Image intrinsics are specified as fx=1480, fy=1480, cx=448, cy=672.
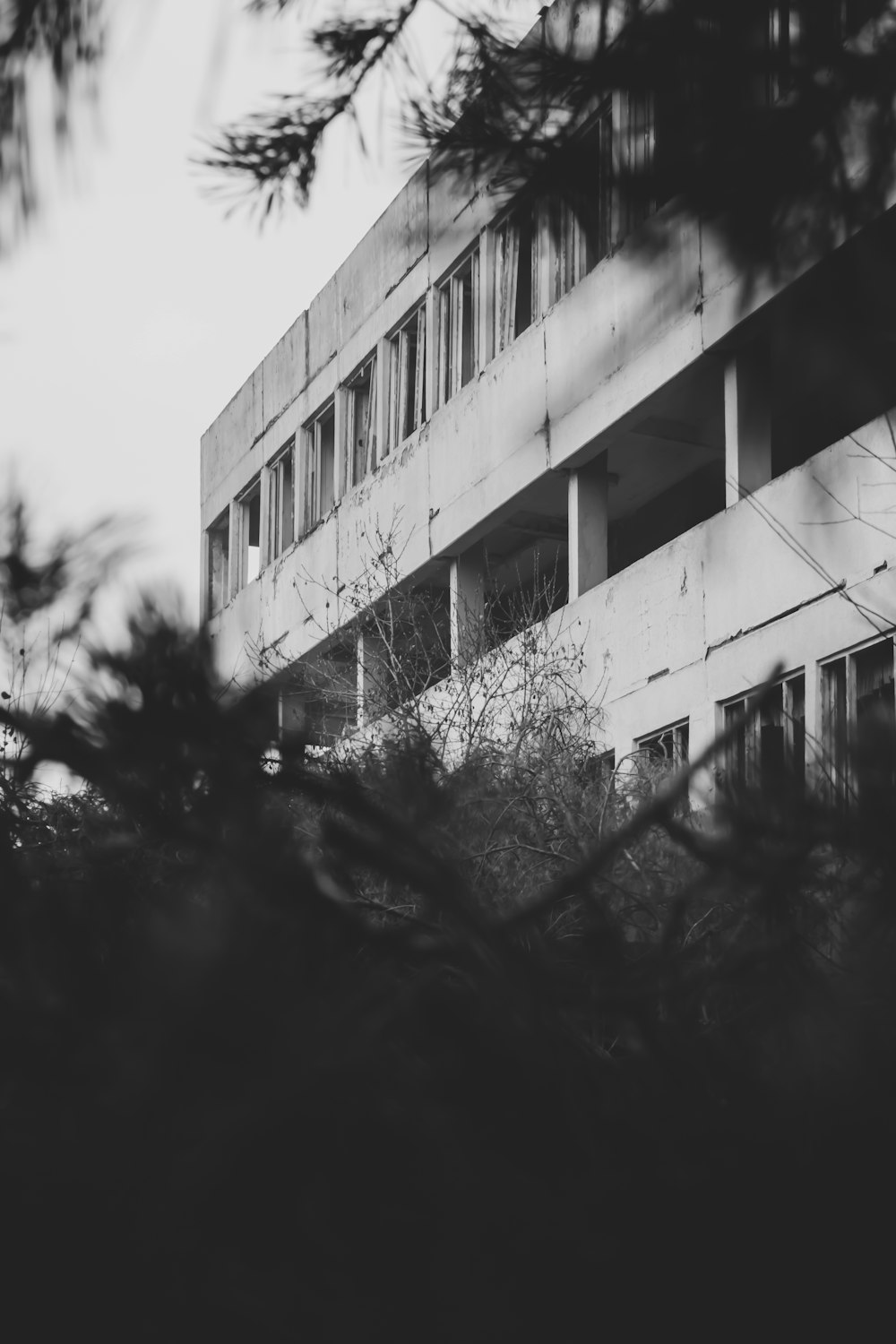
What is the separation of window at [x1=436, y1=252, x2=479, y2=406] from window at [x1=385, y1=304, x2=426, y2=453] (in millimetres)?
671

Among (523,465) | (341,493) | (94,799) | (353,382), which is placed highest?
(353,382)

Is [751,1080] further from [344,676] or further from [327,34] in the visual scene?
[344,676]

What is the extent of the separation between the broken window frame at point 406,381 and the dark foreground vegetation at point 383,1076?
17363 mm

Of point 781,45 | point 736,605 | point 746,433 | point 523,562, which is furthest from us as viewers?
point 523,562

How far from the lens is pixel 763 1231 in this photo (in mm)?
1244

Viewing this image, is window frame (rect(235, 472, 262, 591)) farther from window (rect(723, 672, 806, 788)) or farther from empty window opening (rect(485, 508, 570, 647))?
window (rect(723, 672, 806, 788))

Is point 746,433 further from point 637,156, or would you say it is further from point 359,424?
point 637,156

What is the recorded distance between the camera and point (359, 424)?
2070 cm

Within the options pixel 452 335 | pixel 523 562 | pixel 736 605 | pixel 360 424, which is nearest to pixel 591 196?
pixel 736 605

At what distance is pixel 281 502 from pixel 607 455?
9.24 meters

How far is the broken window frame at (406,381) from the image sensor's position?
1880 centimetres

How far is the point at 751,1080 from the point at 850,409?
105 cm

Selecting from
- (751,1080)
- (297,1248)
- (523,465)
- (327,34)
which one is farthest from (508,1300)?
(523,465)

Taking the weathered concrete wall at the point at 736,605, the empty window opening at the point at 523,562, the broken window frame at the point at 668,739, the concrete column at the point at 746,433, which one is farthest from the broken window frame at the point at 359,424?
the concrete column at the point at 746,433
